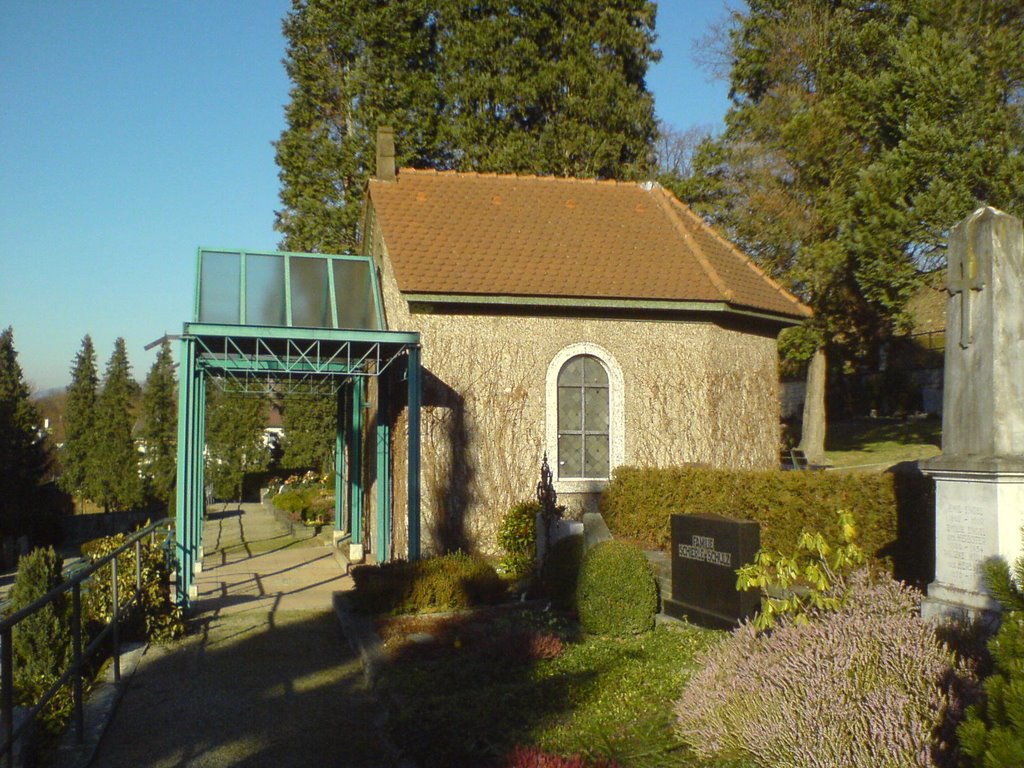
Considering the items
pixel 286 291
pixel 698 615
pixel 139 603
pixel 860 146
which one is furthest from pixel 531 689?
pixel 860 146

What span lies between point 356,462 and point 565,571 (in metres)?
9.05

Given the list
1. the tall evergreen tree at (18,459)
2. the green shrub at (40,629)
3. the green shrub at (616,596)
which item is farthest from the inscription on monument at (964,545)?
the tall evergreen tree at (18,459)

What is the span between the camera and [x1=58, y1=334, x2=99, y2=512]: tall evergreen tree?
56.3m

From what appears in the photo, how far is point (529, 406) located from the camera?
52.1ft

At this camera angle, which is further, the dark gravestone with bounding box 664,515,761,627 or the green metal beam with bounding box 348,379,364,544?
the green metal beam with bounding box 348,379,364,544

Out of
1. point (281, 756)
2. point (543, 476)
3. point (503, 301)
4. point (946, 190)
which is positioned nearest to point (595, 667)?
point (281, 756)

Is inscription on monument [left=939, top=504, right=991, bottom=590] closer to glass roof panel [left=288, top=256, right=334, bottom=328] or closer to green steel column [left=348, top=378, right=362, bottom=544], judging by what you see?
glass roof panel [left=288, top=256, right=334, bottom=328]

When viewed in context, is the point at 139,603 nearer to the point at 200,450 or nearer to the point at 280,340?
the point at 200,450

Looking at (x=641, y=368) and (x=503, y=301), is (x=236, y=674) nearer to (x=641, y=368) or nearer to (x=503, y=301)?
(x=503, y=301)

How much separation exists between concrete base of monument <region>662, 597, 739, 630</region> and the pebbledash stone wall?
5.60 meters

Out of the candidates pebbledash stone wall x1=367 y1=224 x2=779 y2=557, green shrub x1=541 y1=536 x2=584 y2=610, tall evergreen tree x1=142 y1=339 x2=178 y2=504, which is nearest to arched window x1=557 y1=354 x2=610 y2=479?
pebbledash stone wall x1=367 y1=224 x2=779 y2=557

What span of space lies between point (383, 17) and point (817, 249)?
49.3 feet

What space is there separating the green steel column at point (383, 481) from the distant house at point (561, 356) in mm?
250

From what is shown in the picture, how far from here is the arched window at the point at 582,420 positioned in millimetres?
16156
